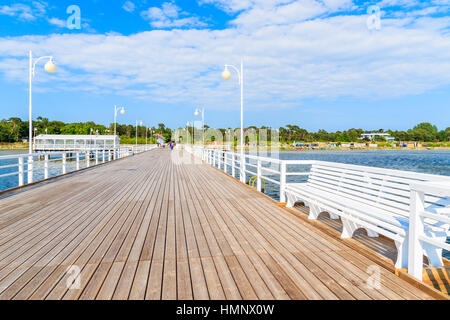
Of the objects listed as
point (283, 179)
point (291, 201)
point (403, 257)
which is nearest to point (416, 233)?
point (403, 257)

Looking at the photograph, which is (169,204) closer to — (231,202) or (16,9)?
(231,202)

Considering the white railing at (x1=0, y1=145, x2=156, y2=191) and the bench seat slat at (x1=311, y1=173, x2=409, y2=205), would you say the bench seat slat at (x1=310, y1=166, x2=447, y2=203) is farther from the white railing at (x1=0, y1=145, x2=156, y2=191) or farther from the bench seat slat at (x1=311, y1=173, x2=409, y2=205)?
the white railing at (x1=0, y1=145, x2=156, y2=191)

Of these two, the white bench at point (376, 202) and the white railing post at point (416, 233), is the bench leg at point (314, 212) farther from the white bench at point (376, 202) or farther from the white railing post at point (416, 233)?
the white railing post at point (416, 233)

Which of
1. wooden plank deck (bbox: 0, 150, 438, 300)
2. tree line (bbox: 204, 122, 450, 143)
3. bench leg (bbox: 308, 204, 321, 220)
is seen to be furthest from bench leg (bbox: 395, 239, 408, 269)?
tree line (bbox: 204, 122, 450, 143)

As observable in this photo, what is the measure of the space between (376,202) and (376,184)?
276 mm

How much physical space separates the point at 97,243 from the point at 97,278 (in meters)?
0.96

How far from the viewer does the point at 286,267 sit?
2742 millimetres

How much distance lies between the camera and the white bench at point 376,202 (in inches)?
104

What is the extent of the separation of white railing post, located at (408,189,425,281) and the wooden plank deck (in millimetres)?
147

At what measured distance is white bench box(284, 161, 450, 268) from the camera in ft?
8.63

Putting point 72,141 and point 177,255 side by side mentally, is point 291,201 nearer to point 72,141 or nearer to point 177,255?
point 177,255

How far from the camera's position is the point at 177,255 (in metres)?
3.03

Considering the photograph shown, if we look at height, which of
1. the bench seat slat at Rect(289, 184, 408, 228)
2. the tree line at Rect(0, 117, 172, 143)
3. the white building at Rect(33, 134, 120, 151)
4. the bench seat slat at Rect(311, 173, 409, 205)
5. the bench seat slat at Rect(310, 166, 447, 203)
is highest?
the tree line at Rect(0, 117, 172, 143)
